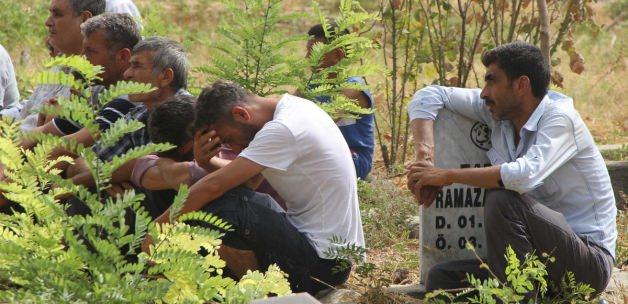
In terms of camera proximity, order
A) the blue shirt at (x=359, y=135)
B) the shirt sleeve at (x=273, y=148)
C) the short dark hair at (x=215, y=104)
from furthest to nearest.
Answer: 1. the blue shirt at (x=359, y=135)
2. the short dark hair at (x=215, y=104)
3. the shirt sleeve at (x=273, y=148)

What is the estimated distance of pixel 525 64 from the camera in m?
4.98

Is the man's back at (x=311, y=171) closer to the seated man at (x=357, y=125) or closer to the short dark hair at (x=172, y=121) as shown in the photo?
the short dark hair at (x=172, y=121)

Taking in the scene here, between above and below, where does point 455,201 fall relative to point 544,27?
below

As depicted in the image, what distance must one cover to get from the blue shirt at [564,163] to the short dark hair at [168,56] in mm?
1196

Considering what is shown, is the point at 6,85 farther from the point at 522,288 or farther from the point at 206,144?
the point at 522,288

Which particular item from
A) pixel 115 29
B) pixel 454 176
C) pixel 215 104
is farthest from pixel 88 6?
pixel 454 176

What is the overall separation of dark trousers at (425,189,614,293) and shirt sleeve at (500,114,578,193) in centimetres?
7

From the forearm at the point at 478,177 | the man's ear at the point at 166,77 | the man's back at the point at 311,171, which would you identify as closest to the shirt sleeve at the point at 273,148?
the man's back at the point at 311,171

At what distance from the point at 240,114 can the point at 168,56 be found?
78 cm

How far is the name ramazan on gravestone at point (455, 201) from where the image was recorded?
5191 mm

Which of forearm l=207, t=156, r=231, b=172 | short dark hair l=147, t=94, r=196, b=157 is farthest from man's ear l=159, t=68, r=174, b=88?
forearm l=207, t=156, r=231, b=172

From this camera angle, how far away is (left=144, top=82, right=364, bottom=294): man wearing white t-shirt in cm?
470

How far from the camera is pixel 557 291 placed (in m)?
4.82

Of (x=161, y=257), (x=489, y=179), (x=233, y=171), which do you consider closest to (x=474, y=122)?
(x=489, y=179)
